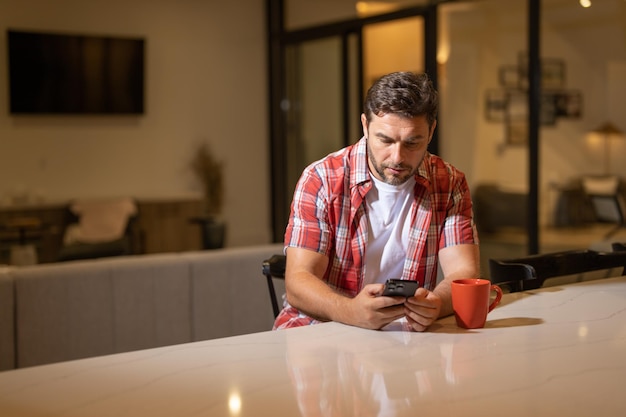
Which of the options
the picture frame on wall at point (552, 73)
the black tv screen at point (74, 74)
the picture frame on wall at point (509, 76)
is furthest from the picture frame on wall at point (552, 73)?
the black tv screen at point (74, 74)

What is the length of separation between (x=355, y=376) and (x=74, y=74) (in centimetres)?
640

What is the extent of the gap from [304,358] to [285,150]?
21.8 feet

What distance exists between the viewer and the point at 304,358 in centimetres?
156

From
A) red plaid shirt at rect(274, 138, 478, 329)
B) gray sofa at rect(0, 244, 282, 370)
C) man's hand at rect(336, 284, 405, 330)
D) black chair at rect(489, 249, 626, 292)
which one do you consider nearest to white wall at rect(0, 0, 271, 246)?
gray sofa at rect(0, 244, 282, 370)

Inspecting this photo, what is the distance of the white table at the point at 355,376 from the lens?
128cm

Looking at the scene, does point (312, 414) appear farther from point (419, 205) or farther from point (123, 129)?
point (123, 129)

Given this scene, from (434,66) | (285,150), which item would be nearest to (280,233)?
A: (285,150)

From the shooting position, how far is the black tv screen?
23.0 ft

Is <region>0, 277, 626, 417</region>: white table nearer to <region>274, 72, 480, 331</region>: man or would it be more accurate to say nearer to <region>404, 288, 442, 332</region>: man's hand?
<region>404, 288, 442, 332</region>: man's hand

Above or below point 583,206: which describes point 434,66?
above

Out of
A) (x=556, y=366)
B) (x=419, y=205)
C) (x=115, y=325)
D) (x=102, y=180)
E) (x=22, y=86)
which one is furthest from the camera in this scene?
(x=102, y=180)

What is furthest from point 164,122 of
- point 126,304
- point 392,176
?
point 392,176

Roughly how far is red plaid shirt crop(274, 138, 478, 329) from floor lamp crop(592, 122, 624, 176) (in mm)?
3240

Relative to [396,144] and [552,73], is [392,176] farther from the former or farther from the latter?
[552,73]
